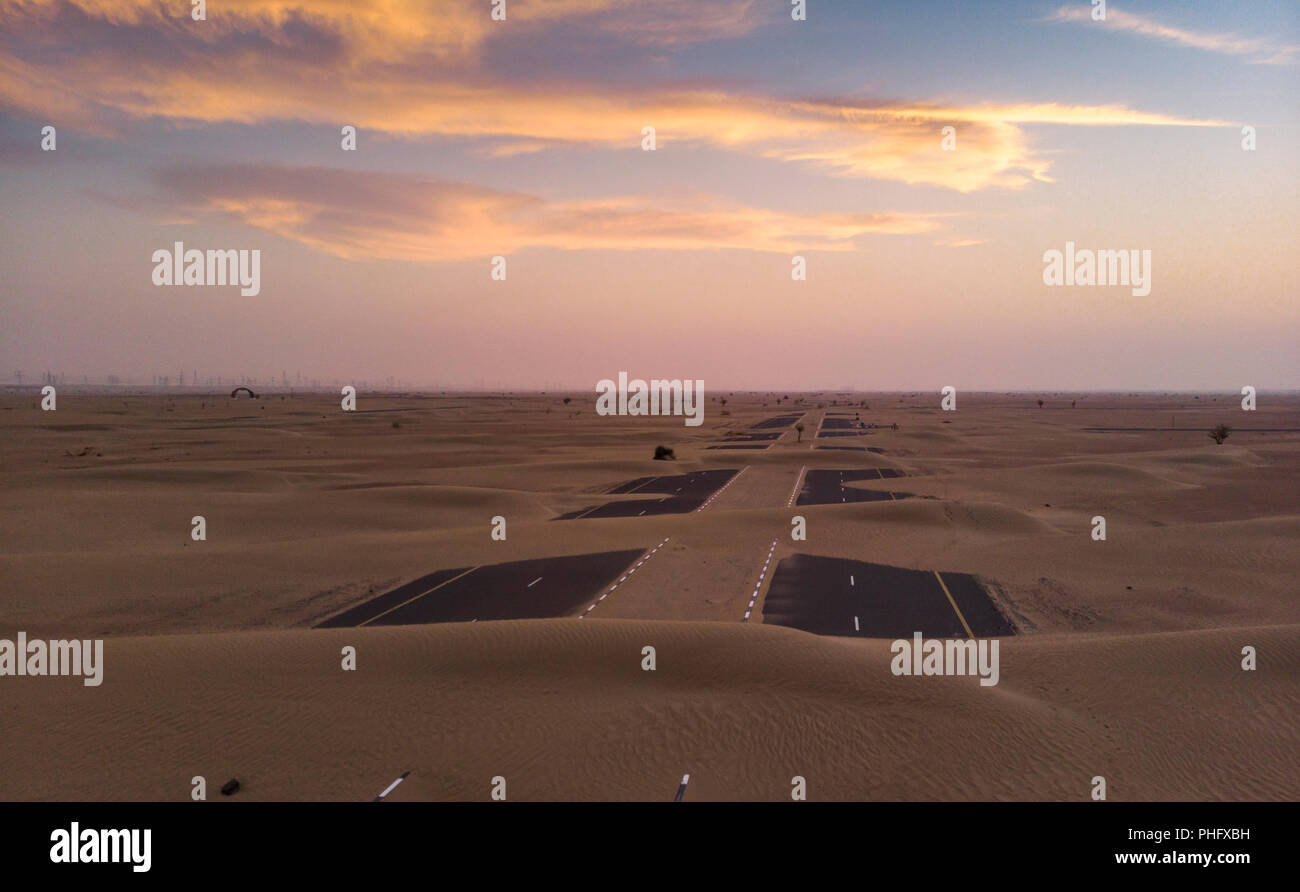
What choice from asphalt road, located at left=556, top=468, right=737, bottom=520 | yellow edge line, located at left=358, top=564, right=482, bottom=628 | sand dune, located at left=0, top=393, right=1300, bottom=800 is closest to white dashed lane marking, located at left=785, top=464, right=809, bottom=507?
sand dune, located at left=0, top=393, right=1300, bottom=800

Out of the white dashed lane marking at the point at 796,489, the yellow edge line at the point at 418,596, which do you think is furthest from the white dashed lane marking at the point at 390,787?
the white dashed lane marking at the point at 796,489

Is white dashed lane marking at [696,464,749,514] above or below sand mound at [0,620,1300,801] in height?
above

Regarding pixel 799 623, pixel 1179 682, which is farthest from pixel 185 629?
pixel 1179 682

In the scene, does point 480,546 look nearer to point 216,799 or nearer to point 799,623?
point 799,623

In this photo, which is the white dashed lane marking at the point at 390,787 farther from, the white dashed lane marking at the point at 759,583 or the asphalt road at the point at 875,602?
the asphalt road at the point at 875,602

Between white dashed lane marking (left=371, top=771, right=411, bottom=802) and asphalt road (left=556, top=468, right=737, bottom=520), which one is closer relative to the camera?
white dashed lane marking (left=371, top=771, right=411, bottom=802)

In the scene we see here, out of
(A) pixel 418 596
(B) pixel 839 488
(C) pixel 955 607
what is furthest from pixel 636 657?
Answer: (B) pixel 839 488

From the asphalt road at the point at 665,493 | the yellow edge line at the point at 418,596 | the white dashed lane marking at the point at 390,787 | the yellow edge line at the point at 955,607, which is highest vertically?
the asphalt road at the point at 665,493

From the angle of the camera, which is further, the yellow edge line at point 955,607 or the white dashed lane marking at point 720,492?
the white dashed lane marking at point 720,492

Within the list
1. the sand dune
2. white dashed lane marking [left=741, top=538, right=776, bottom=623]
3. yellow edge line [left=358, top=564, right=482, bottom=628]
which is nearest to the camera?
the sand dune

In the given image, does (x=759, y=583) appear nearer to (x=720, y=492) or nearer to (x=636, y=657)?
(x=636, y=657)

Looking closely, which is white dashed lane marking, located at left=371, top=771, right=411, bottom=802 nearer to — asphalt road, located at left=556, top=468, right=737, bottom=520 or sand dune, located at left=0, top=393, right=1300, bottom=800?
sand dune, located at left=0, top=393, right=1300, bottom=800
